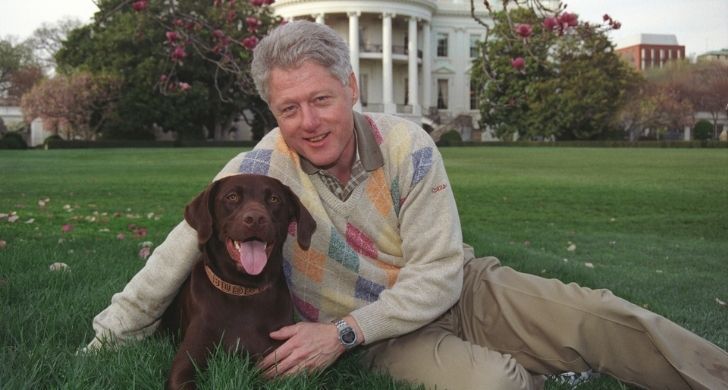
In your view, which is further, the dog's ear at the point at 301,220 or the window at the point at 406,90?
the window at the point at 406,90

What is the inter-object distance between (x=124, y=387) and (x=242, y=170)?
981 mm

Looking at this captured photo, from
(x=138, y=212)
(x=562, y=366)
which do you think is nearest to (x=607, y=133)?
(x=138, y=212)

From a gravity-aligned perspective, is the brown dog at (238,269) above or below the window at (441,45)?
below

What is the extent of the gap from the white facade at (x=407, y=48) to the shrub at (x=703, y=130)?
657 inches

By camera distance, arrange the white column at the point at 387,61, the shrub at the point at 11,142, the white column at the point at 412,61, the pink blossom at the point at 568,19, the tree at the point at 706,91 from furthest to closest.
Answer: the white column at the point at 412,61 → the white column at the point at 387,61 → the tree at the point at 706,91 → the shrub at the point at 11,142 → the pink blossom at the point at 568,19

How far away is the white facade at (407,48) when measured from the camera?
54406 millimetres

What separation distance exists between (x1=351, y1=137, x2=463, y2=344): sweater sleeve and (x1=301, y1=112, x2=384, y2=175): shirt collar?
0.44ft

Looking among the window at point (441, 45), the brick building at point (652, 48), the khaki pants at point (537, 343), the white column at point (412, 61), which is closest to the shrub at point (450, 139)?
the white column at point (412, 61)

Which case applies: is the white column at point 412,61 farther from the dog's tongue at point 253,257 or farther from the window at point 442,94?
the dog's tongue at point 253,257

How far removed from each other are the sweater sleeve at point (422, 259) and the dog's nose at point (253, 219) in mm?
543

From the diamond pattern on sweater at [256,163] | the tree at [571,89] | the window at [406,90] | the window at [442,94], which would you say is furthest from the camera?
the window at [442,94]

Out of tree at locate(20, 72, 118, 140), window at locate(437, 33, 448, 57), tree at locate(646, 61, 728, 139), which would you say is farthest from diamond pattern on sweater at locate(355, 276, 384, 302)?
window at locate(437, 33, 448, 57)

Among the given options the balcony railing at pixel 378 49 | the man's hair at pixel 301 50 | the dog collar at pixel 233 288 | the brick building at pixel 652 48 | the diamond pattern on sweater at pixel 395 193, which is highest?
the brick building at pixel 652 48

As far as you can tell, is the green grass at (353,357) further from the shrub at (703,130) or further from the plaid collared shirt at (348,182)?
the shrub at (703,130)
